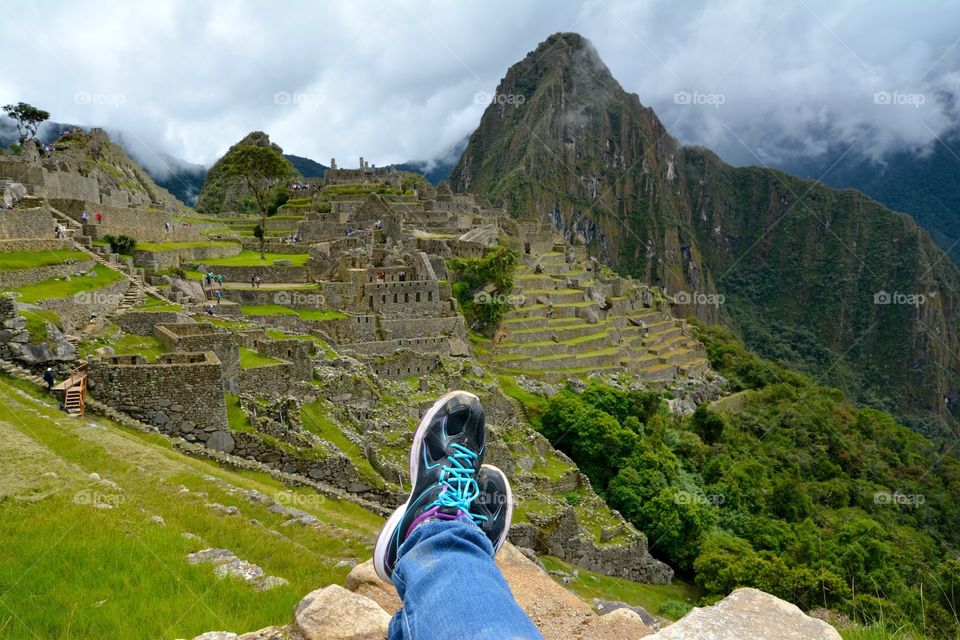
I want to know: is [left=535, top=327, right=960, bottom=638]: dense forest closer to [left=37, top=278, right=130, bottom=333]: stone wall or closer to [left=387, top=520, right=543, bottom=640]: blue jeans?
[left=387, top=520, right=543, bottom=640]: blue jeans

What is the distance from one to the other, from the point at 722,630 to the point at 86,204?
28.4 meters

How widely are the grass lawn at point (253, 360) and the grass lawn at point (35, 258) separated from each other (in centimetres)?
667

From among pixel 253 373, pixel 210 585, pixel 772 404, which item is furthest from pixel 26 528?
pixel 772 404

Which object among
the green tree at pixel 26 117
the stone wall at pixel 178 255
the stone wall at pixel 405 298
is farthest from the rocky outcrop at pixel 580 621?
the green tree at pixel 26 117

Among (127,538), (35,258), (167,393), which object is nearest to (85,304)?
(35,258)

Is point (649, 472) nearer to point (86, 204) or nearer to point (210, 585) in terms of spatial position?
point (210, 585)

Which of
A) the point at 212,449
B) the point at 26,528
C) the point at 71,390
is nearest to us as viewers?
the point at 26,528

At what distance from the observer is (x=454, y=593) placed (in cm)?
317

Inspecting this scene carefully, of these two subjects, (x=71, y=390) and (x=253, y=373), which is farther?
(x=253, y=373)

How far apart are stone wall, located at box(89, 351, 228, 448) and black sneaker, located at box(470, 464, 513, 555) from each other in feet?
28.2

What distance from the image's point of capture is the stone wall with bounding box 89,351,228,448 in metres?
11.6

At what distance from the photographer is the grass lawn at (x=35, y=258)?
16609 mm

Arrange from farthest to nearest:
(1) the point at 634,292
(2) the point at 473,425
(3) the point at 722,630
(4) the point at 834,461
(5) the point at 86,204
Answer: (1) the point at 634,292
(4) the point at 834,461
(5) the point at 86,204
(2) the point at 473,425
(3) the point at 722,630

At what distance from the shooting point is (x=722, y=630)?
3.83 meters
